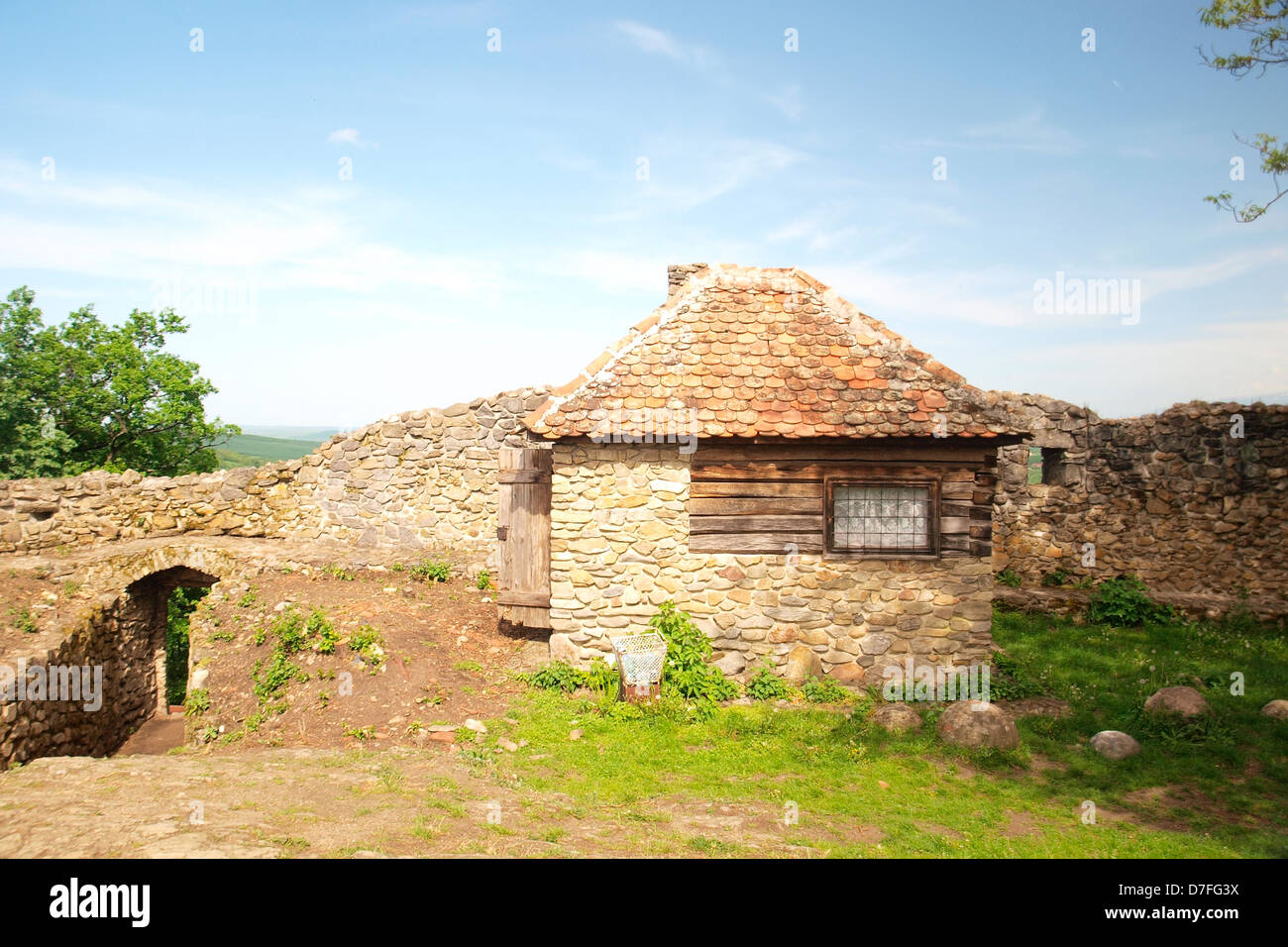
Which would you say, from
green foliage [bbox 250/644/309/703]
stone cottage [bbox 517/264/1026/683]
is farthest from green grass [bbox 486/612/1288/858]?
green foliage [bbox 250/644/309/703]

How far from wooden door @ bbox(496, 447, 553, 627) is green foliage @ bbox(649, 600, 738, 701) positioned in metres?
1.90

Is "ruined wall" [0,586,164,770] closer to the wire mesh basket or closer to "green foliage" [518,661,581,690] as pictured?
"green foliage" [518,661,581,690]

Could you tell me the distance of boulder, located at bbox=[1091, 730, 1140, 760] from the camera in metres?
7.99

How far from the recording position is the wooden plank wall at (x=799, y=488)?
9688 mm

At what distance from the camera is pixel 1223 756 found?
7.93 meters

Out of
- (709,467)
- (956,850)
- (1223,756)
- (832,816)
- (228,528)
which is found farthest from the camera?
(228,528)

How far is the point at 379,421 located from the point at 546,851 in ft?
38.0

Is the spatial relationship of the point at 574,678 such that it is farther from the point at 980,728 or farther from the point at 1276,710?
the point at 1276,710

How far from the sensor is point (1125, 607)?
13031mm

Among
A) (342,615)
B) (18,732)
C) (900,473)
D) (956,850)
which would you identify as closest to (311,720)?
(342,615)

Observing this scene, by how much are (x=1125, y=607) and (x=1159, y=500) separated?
2524 mm

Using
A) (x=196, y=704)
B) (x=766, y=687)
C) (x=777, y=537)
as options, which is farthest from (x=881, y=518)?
(x=196, y=704)

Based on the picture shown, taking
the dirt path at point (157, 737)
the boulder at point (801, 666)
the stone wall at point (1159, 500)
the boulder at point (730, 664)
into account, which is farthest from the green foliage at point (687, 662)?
the dirt path at point (157, 737)
